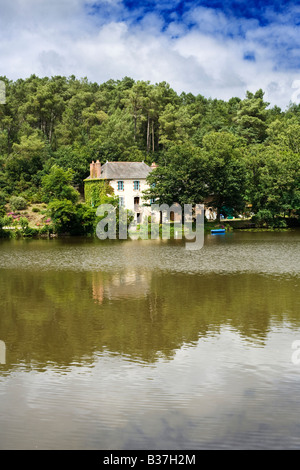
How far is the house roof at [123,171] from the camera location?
67.1 m

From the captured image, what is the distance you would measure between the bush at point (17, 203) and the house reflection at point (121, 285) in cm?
3889

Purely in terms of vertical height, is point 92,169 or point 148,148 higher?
point 148,148

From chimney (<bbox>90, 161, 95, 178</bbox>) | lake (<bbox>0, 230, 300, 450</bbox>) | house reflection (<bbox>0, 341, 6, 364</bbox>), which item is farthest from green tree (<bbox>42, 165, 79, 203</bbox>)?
house reflection (<bbox>0, 341, 6, 364</bbox>)

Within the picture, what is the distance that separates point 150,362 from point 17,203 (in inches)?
2175

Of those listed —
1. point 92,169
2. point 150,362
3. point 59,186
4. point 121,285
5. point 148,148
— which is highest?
point 148,148

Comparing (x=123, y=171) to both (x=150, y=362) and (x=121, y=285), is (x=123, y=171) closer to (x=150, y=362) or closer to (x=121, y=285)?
(x=121, y=285)

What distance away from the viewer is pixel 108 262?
111ft

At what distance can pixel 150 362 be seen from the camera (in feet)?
41.0

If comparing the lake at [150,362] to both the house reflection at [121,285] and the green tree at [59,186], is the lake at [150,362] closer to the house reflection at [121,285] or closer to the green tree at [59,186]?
the house reflection at [121,285]

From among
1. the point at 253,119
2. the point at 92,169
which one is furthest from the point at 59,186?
the point at 253,119

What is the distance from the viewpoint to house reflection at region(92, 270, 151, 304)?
21766 mm

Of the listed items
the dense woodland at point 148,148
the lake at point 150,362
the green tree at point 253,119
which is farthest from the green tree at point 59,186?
the green tree at point 253,119

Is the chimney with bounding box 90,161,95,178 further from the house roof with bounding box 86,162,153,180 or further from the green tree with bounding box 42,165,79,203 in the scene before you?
the green tree with bounding box 42,165,79,203

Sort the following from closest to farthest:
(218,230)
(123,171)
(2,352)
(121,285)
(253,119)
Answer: (2,352) → (121,285) → (218,230) → (123,171) → (253,119)
